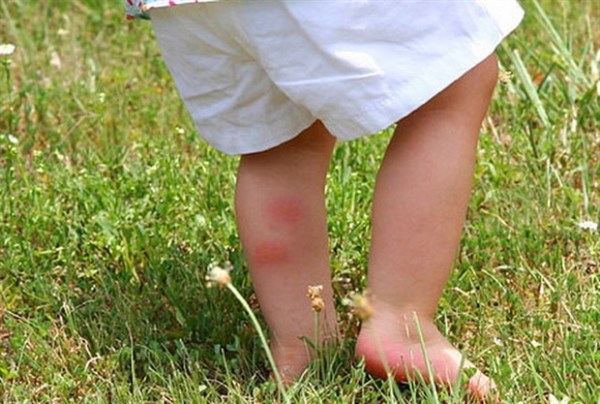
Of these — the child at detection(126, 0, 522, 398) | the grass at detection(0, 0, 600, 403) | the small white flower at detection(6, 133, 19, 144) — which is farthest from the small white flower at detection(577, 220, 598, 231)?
the small white flower at detection(6, 133, 19, 144)

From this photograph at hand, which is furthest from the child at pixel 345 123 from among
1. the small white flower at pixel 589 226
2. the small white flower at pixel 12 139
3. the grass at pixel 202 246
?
the small white flower at pixel 12 139

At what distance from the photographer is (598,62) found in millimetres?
3254

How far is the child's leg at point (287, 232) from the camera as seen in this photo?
2184 millimetres

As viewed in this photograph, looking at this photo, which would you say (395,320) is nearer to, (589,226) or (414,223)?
(414,223)

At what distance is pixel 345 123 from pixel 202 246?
756 mm

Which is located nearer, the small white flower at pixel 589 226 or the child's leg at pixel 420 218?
the child's leg at pixel 420 218

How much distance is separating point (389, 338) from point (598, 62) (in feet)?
4.65

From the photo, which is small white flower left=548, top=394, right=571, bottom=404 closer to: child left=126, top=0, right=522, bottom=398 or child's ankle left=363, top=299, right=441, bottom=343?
child left=126, top=0, right=522, bottom=398

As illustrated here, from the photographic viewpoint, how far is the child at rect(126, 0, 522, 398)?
1906mm

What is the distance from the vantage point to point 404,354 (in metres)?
2.05

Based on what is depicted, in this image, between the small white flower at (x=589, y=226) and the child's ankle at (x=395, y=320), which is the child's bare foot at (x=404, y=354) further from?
the small white flower at (x=589, y=226)

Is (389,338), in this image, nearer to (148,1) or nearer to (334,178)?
(148,1)

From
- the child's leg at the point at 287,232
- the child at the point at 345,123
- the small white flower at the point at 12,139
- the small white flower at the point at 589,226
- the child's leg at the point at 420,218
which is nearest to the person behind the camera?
the child at the point at 345,123

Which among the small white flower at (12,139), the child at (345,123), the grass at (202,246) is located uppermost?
the child at (345,123)
